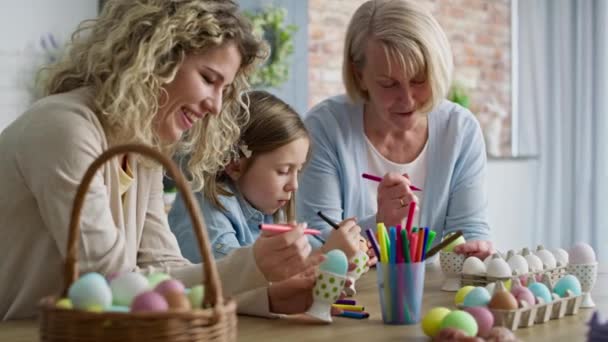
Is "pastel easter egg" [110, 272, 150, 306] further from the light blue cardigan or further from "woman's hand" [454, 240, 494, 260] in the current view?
the light blue cardigan

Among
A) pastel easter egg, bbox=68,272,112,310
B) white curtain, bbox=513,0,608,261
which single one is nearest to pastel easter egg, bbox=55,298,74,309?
pastel easter egg, bbox=68,272,112,310

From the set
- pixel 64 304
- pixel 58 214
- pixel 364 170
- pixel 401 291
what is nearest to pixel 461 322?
pixel 401 291

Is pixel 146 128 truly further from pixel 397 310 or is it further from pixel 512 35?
pixel 512 35

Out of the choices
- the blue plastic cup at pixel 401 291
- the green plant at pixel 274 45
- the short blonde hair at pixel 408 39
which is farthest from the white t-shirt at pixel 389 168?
the green plant at pixel 274 45

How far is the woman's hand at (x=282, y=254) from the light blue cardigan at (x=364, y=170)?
0.70 metres

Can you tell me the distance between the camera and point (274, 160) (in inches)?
82.9

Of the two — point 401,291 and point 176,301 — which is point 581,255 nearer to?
point 401,291

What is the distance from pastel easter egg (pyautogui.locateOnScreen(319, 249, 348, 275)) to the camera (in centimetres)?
137

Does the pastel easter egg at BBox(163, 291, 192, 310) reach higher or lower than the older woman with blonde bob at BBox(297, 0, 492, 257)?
lower

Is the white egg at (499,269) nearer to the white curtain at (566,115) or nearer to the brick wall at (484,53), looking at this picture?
the brick wall at (484,53)

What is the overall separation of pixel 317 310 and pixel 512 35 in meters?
4.68

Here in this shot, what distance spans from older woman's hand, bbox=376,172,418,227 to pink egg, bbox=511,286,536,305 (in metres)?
0.71

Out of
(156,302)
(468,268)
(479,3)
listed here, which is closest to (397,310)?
(468,268)

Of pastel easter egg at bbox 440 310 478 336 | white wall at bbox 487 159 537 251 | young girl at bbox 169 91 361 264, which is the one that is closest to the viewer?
pastel easter egg at bbox 440 310 478 336
